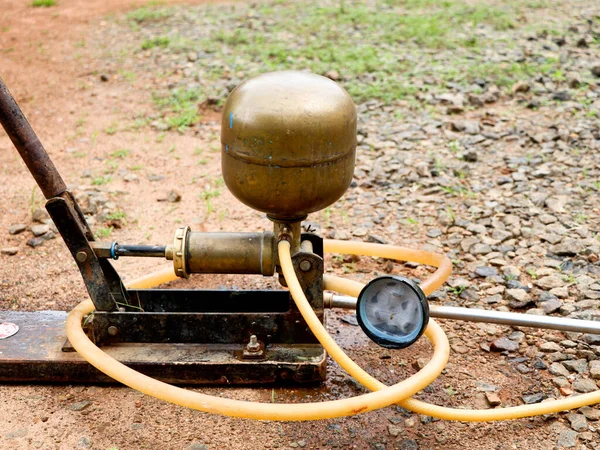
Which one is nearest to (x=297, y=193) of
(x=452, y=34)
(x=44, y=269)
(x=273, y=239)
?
(x=273, y=239)

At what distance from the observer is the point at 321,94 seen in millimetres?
2188

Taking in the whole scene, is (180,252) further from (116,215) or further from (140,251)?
(116,215)

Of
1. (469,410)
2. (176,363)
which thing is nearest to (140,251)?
(176,363)

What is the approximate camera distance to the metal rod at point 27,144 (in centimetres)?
235

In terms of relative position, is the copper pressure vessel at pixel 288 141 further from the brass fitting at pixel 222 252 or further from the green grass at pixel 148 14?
the green grass at pixel 148 14

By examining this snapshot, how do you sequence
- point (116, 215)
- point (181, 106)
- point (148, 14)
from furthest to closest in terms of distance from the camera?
point (148, 14), point (181, 106), point (116, 215)

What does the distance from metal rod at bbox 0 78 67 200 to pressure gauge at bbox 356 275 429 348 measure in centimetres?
116

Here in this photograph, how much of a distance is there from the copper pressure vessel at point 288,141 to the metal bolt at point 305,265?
188 millimetres

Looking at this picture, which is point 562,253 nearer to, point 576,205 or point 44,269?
point 576,205

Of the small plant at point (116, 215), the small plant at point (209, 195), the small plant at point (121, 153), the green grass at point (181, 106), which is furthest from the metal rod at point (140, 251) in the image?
the green grass at point (181, 106)

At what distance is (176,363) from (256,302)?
0.40 meters

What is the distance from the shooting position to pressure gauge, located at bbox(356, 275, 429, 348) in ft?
7.21

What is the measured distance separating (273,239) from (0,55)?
5272 millimetres

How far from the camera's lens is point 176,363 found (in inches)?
97.7
